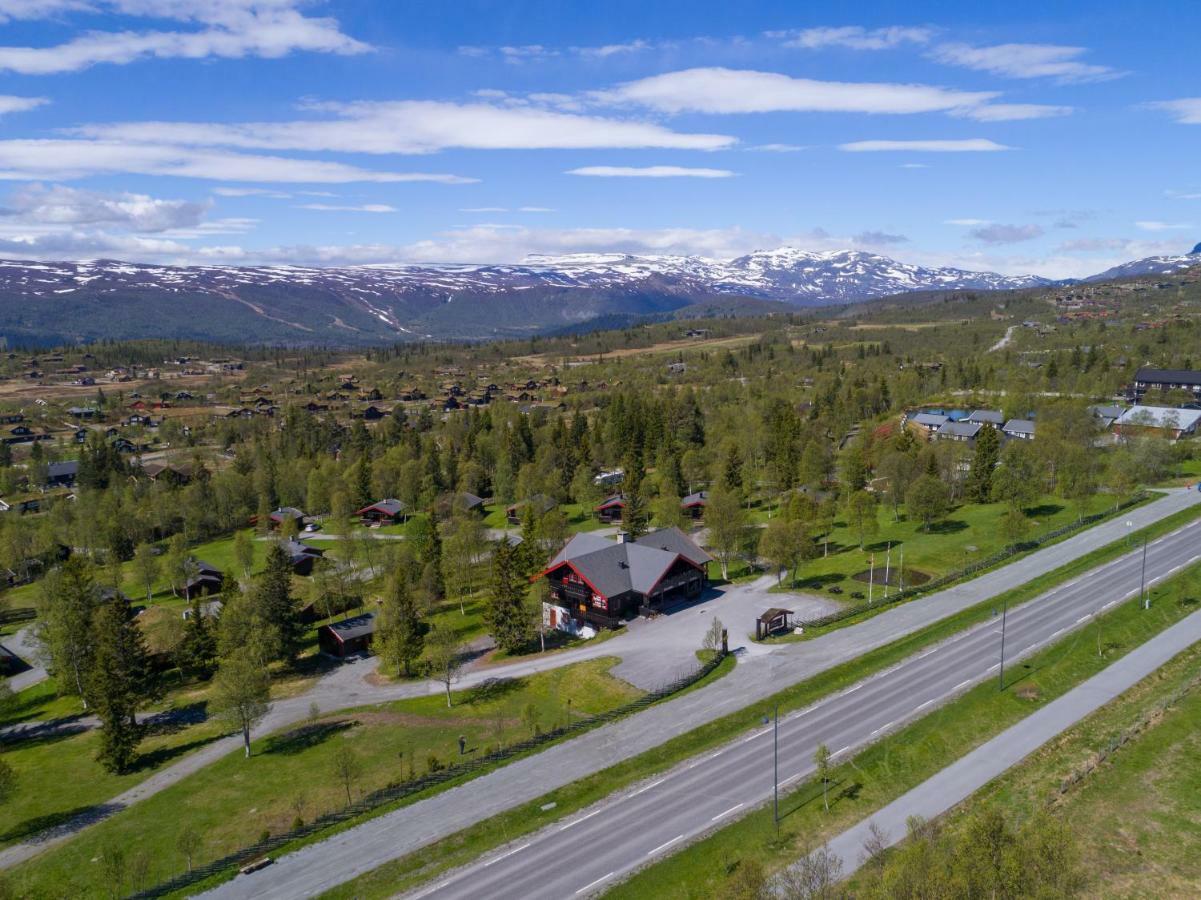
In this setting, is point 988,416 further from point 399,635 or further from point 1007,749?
point 399,635

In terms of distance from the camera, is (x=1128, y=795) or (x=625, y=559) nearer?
(x=1128, y=795)

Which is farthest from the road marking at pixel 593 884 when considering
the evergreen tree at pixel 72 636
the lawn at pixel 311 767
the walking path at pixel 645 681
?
the evergreen tree at pixel 72 636

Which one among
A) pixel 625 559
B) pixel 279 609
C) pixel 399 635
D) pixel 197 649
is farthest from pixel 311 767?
pixel 625 559

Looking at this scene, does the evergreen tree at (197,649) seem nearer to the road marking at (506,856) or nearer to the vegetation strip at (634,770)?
the vegetation strip at (634,770)

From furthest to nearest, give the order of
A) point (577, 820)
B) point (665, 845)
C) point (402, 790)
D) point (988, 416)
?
point (988, 416) < point (402, 790) < point (577, 820) < point (665, 845)

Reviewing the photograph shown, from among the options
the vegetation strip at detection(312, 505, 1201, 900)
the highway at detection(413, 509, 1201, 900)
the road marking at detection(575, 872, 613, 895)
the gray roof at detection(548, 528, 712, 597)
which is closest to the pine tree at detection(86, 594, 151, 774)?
the vegetation strip at detection(312, 505, 1201, 900)

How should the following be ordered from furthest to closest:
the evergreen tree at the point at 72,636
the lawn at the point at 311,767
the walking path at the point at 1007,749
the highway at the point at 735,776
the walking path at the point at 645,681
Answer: the evergreen tree at the point at 72,636 → the walking path at the point at 645,681 → the lawn at the point at 311,767 → the walking path at the point at 1007,749 → the highway at the point at 735,776
